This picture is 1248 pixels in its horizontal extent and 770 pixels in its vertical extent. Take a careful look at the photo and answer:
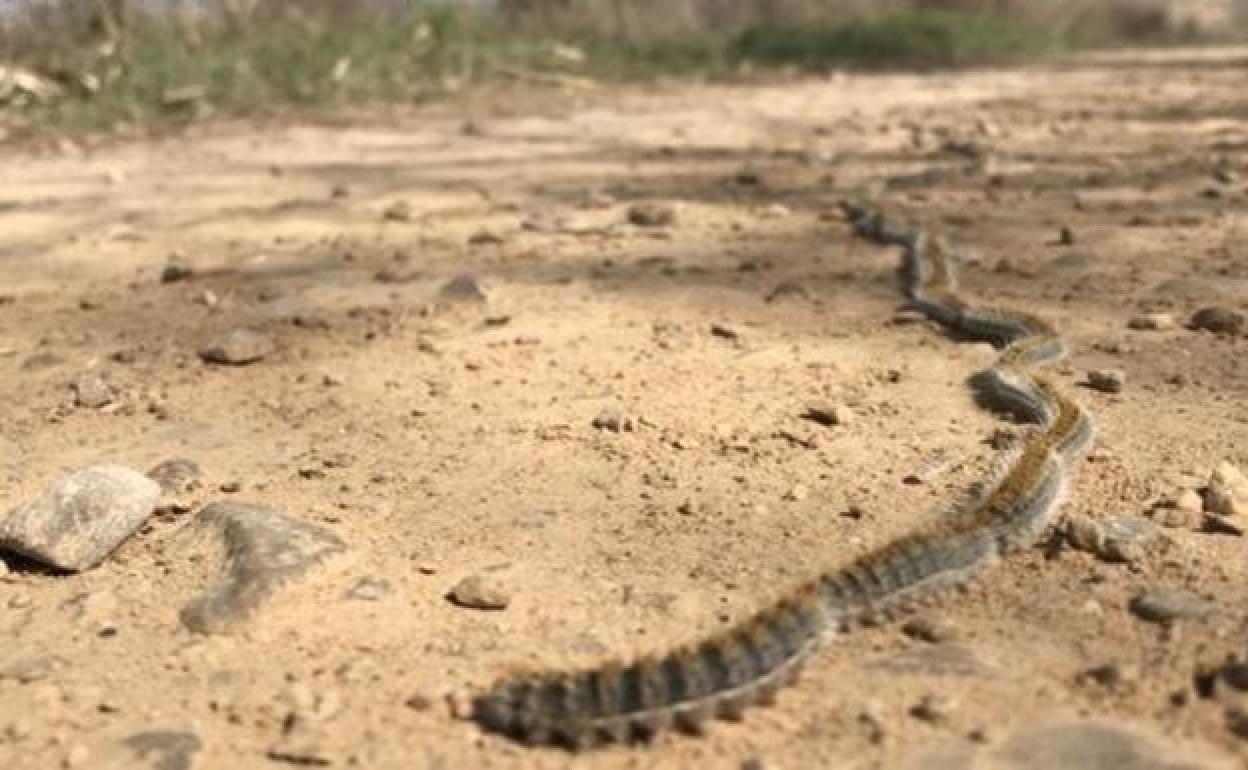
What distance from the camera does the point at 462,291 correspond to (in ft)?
11.8

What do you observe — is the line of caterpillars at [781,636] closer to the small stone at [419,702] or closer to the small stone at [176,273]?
the small stone at [419,702]

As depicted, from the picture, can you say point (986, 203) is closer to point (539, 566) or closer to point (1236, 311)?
point (1236, 311)

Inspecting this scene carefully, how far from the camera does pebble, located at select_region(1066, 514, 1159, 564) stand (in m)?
2.00

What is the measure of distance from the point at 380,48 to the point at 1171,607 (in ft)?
26.5

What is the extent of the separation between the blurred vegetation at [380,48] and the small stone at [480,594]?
5599mm

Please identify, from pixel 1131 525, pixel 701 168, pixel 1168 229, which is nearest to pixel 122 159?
pixel 701 168

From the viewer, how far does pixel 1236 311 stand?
3168mm

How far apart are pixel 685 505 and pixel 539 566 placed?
29 centimetres

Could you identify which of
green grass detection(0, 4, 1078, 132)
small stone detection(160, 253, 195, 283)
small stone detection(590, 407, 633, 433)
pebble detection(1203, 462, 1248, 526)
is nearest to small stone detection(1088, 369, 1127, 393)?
pebble detection(1203, 462, 1248, 526)

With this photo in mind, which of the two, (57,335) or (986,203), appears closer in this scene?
(57,335)

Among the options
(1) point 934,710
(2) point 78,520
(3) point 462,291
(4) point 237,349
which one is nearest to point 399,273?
(3) point 462,291

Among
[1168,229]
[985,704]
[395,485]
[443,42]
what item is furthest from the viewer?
[443,42]

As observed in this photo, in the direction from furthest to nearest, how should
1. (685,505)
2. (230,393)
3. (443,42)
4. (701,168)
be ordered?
(443,42)
(701,168)
(230,393)
(685,505)

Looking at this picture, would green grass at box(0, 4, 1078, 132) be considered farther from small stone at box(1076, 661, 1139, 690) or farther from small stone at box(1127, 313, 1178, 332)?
small stone at box(1076, 661, 1139, 690)
